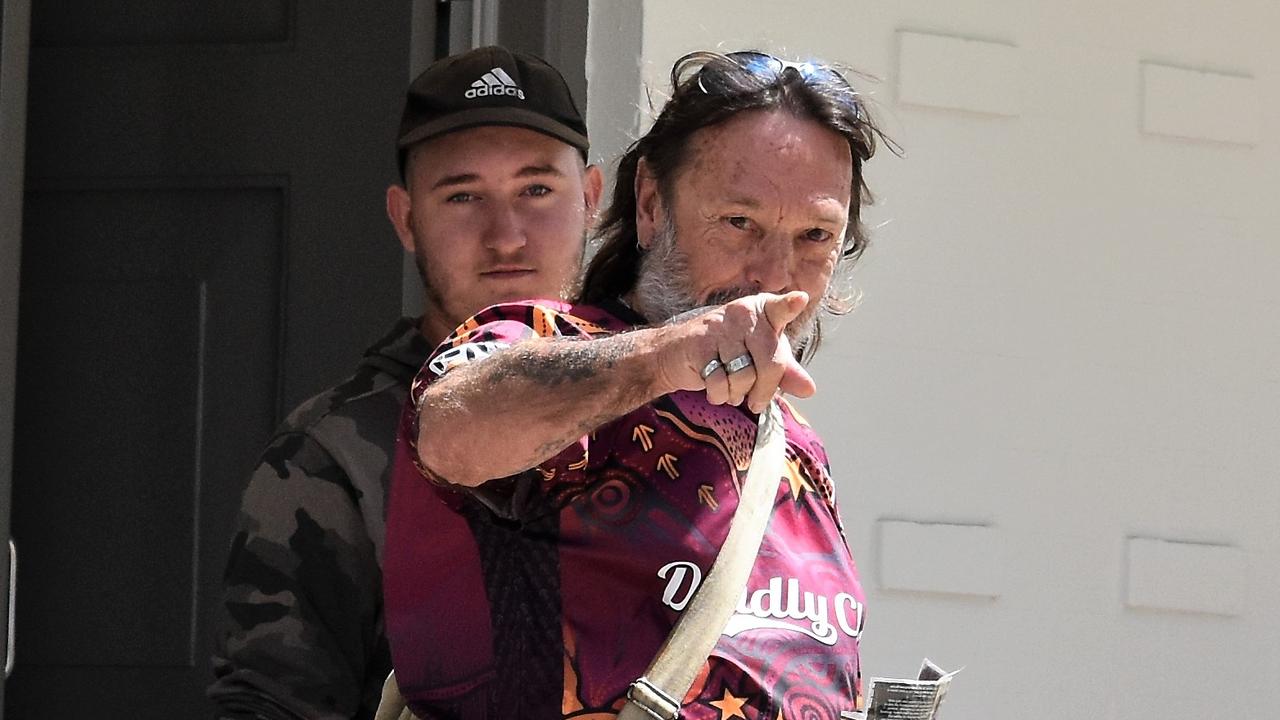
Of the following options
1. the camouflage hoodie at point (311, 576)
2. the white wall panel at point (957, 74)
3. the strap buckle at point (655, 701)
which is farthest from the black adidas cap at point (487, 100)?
the strap buckle at point (655, 701)

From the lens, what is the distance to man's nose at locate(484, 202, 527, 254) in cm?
271

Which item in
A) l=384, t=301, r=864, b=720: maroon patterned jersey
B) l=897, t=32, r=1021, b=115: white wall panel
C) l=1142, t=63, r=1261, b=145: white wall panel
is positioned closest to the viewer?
l=384, t=301, r=864, b=720: maroon patterned jersey

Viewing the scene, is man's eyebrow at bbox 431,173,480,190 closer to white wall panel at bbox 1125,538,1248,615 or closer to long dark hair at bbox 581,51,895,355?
long dark hair at bbox 581,51,895,355

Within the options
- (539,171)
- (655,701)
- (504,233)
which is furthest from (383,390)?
(655,701)

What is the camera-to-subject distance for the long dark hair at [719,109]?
1996 millimetres

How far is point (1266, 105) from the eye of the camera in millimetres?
3938

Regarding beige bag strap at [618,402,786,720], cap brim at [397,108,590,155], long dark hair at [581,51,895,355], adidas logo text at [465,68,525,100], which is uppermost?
adidas logo text at [465,68,525,100]


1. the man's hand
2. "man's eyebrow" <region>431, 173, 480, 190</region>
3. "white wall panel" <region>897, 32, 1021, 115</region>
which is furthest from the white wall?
the man's hand

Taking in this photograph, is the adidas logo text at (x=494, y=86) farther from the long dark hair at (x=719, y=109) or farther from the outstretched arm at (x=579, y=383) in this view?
the outstretched arm at (x=579, y=383)

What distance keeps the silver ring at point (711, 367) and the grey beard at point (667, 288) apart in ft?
1.14

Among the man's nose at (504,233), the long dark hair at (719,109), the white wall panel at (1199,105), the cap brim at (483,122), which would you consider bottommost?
the man's nose at (504,233)

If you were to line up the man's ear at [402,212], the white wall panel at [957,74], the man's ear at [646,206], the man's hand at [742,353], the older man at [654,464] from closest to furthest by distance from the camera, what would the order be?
1. the man's hand at [742,353]
2. the older man at [654,464]
3. the man's ear at [646,206]
4. the man's ear at [402,212]
5. the white wall panel at [957,74]

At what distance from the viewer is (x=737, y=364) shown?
1523mm

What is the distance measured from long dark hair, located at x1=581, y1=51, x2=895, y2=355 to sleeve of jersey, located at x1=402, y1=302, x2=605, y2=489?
24 cm
